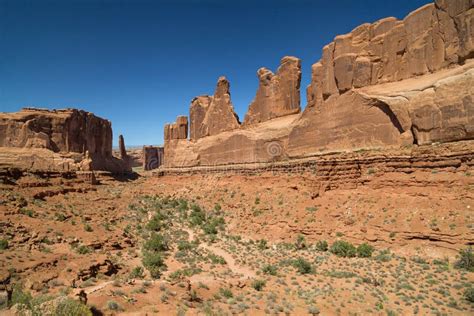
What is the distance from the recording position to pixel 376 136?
2222 cm

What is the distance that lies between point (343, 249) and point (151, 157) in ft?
277

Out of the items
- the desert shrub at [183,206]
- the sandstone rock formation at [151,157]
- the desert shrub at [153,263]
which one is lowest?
the desert shrub at [153,263]

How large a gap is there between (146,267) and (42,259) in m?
5.00

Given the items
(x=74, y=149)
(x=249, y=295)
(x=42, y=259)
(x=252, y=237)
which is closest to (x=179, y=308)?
(x=249, y=295)

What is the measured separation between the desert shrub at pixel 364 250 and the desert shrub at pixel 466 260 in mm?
4018

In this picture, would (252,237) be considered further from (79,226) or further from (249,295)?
(79,226)

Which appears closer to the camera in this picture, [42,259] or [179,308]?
[179,308]

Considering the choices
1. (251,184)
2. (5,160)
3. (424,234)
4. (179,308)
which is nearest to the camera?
(179,308)

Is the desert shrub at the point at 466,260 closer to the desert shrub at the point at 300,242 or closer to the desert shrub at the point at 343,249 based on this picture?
the desert shrub at the point at 343,249

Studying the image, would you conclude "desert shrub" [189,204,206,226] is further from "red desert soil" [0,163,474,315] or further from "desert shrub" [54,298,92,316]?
"desert shrub" [54,298,92,316]

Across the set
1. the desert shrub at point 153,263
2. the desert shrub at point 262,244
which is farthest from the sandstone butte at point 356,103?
the desert shrub at point 153,263

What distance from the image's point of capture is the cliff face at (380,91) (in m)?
18.4

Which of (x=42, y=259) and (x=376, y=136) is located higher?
(x=376, y=136)

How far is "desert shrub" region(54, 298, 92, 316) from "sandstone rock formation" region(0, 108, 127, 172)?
36.7 m
